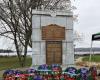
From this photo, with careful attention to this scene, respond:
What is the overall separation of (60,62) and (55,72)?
11.4ft

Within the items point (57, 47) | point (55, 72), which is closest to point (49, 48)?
point (57, 47)

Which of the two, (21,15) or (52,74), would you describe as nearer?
(52,74)

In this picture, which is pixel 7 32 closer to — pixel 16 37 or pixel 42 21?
pixel 16 37

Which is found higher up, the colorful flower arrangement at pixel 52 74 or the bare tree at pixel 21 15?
the bare tree at pixel 21 15

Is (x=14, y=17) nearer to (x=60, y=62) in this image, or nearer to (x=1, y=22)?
(x=1, y=22)

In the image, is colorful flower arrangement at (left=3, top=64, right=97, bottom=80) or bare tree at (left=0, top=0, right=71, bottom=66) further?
bare tree at (left=0, top=0, right=71, bottom=66)

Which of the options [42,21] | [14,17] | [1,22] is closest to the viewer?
[42,21]

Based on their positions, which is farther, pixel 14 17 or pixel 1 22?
pixel 1 22

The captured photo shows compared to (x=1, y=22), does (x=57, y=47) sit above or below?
below

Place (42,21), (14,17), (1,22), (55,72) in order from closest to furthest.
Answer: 1. (55,72)
2. (42,21)
3. (14,17)
4. (1,22)

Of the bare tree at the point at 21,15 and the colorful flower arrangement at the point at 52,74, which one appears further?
the bare tree at the point at 21,15

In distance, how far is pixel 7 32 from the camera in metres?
36.2

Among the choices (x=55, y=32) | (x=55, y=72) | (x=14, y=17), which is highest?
(x=14, y=17)

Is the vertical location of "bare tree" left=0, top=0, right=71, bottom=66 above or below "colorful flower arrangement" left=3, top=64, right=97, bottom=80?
above
